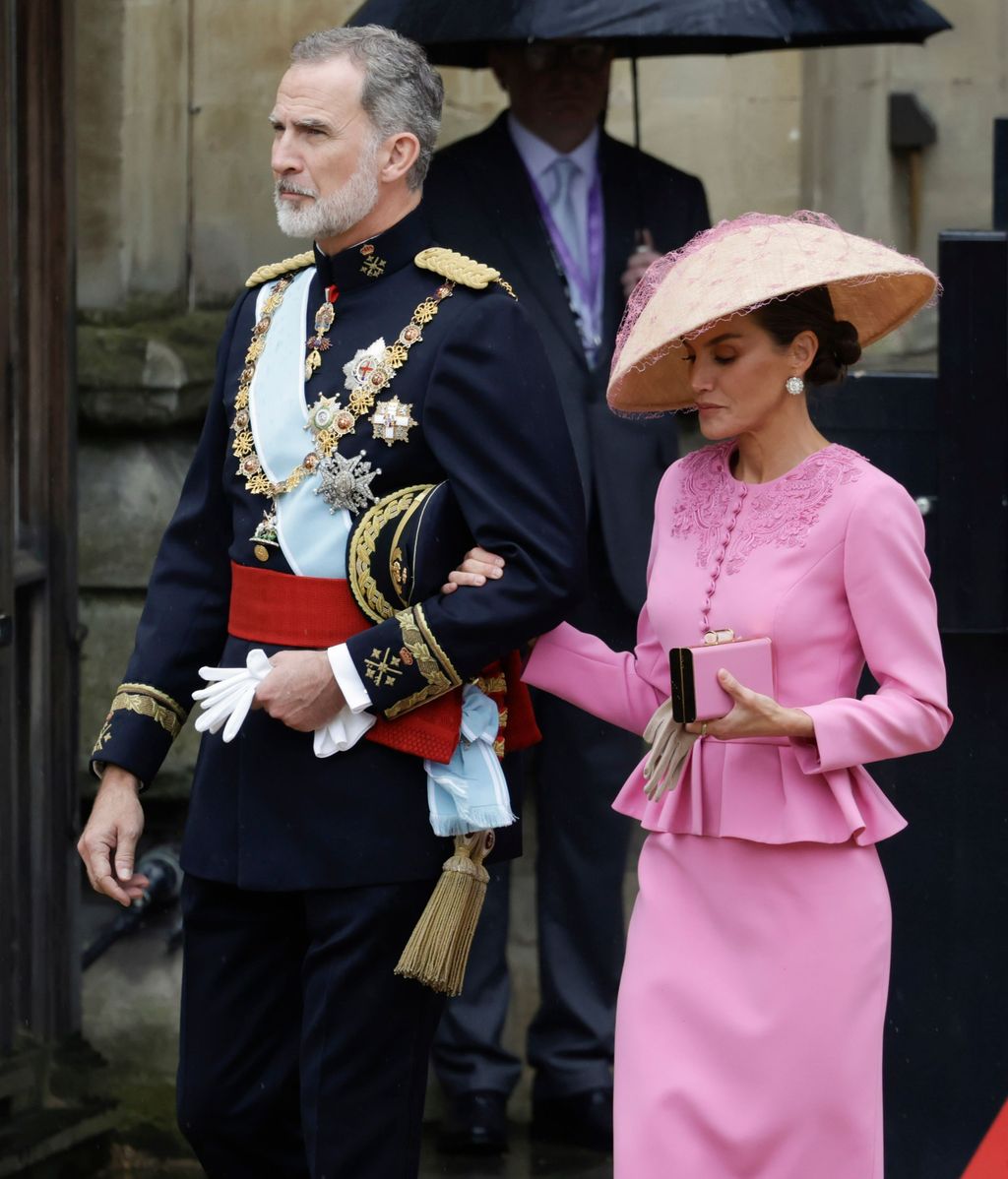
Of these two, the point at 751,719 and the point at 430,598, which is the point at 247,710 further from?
the point at 751,719

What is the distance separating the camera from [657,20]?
5.19 meters

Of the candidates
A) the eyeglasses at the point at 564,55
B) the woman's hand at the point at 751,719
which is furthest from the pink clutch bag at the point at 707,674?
the eyeglasses at the point at 564,55

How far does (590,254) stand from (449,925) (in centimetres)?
232

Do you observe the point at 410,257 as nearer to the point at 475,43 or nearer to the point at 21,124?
the point at 21,124

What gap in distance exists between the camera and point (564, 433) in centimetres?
365

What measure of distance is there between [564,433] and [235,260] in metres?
3.18

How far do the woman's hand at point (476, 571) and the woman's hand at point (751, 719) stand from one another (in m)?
0.37

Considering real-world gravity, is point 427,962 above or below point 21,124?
below

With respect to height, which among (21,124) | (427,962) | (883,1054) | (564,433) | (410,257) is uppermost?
(21,124)

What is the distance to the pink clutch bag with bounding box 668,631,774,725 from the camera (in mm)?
3277

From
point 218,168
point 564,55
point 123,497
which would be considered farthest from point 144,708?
point 218,168

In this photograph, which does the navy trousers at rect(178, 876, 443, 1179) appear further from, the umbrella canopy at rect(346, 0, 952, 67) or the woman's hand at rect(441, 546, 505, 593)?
the umbrella canopy at rect(346, 0, 952, 67)

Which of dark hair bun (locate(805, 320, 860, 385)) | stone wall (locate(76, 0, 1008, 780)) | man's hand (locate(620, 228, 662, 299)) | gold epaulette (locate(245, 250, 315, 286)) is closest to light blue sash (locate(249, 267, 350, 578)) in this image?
gold epaulette (locate(245, 250, 315, 286))

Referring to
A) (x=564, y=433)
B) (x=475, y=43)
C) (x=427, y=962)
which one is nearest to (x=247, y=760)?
(x=427, y=962)
